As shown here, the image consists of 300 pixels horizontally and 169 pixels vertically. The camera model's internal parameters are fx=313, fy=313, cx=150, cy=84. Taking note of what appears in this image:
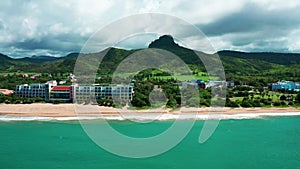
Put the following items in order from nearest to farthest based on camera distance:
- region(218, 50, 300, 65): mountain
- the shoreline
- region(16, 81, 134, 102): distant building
A: 1. the shoreline
2. region(16, 81, 134, 102): distant building
3. region(218, 50, 300, 65): mountain

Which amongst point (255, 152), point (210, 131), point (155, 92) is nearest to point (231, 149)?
point (255, 152)

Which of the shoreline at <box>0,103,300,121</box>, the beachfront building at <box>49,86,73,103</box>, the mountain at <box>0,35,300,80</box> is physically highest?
the mountain at <box>0,35,300,80</box>

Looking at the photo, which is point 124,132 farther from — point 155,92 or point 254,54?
point 254,54

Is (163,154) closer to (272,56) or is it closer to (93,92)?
(93,92)

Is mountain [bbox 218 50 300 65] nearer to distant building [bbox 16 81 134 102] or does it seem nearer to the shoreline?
distant building [bbox 16 81 134 102]

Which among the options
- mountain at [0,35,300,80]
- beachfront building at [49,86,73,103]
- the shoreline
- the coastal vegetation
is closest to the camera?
the shoreline

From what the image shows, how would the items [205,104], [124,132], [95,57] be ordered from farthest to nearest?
[95,57] < [205,104] < [124,132]

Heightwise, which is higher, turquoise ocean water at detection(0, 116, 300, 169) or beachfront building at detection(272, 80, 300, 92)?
beachfront building at detection(272, 80, 300, 92)

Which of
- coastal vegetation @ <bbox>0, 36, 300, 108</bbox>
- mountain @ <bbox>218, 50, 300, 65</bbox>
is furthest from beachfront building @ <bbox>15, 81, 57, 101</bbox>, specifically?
mountain @ <bbox>218, 50, 300, 65</bbox>
